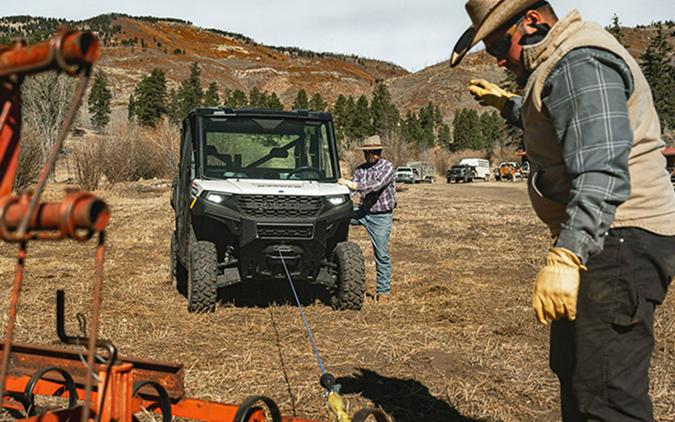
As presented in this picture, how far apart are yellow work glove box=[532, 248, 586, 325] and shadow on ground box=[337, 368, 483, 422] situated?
212cm

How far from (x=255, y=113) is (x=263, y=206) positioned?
1.23 meters

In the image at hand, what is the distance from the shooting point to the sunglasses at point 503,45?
2.45 metres

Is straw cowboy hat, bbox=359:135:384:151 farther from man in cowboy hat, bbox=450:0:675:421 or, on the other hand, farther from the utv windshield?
man in cowboy hat, bbox=450:0:675:421

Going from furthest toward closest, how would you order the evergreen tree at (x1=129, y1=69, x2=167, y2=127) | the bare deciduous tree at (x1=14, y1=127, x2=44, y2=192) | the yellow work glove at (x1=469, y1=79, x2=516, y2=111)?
the evergreen tree at (x1=129, y1=69, x2=167, y2=127), the bare deciduous tree at (x1=14, y1=127, x2=44, y2=192), the yellow work glove at (x1=469, y1=79, x2=516, y2=111)

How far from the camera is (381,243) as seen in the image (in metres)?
7.26

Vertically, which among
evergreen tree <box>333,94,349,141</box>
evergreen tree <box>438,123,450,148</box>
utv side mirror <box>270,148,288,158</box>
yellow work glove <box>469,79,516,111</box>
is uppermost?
evergreen tree <box>333,94,349,141</box>

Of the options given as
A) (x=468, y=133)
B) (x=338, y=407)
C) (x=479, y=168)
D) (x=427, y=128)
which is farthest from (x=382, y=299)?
(x=427, y=128)

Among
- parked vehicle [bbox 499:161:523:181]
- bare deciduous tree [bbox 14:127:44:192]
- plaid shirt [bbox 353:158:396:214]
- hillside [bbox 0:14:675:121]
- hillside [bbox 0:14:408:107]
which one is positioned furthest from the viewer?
hillside [bbox 0:14:408:107]

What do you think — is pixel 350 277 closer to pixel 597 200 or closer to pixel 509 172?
pixel 597 200

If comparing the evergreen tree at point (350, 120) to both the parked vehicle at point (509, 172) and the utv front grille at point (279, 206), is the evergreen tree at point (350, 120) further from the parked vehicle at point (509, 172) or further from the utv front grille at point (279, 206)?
the utv front grille at point (279, 206)

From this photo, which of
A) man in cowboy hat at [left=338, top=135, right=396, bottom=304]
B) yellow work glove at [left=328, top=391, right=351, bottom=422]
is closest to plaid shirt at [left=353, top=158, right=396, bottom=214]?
man in cowboy hat at [left=338, top=135, right=396, bottom=304]

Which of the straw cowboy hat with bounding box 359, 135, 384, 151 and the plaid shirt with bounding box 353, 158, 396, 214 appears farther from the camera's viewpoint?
the straw cowboy hat with bounding box 359, 135, 384, 151

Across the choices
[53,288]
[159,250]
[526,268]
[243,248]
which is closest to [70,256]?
[159,250]

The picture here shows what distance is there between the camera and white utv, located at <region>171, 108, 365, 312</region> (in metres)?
6.26
